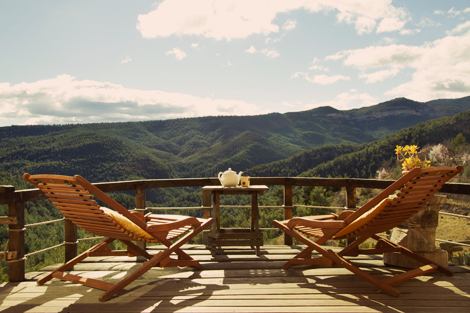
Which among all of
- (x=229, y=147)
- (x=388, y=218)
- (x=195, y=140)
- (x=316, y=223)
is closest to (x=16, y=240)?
(x=316, y=223)

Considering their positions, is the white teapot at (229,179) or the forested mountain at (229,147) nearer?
the white teapot at (229,179)

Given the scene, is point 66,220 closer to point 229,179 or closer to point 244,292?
point 229,179

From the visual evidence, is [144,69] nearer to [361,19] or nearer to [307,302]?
[361,19]

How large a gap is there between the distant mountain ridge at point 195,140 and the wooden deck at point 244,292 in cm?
3773

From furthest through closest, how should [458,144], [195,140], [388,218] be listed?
1. [195,140]
2. [458,144]
3. [388,218]

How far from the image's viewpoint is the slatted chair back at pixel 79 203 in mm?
1950

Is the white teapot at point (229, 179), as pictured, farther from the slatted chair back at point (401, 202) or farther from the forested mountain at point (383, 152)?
the forested mountain at point (383, 152)

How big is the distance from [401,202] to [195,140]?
187 ft

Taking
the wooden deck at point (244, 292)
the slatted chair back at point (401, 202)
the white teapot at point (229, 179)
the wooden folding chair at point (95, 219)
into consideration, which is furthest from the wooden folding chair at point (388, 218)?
the wooden folding chair at point (95, 219)

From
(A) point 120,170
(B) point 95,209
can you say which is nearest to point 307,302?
(B) point 95,209

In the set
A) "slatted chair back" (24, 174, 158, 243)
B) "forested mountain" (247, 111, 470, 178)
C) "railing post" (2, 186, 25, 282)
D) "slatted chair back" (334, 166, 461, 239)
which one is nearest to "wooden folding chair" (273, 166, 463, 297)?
"slatted chair back" (334, 166, 461, 239)

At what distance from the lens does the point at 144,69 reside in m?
15.6

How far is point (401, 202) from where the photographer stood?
2160 millimetres

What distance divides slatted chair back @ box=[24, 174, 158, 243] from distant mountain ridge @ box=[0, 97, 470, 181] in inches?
1496
